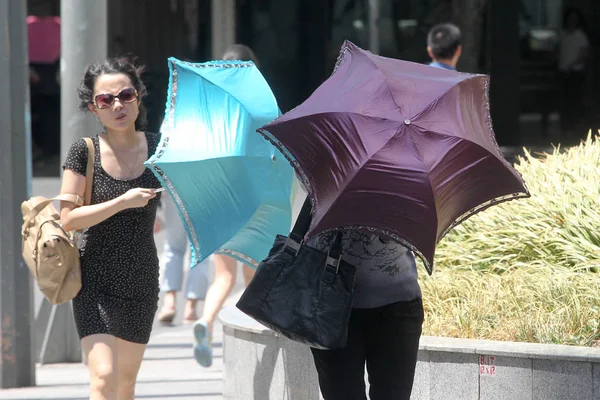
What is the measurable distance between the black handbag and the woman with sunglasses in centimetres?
89

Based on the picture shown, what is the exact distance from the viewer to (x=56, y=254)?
4.71m

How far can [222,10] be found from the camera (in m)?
16.0

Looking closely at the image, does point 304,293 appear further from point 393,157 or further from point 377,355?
point 393,157

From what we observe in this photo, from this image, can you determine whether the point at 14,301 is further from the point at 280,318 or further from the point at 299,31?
the point at 299,31

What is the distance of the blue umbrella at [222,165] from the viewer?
4.75 meters

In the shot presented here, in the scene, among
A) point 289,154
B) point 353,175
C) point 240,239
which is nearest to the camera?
point 353,175

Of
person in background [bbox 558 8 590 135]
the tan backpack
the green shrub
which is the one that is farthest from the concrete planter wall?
person in background [bbox 558 8 590 135]

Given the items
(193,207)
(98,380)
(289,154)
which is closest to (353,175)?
(289,154)

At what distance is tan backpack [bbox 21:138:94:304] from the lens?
4707 mm

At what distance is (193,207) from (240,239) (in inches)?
10.9

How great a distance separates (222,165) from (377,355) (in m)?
1.13

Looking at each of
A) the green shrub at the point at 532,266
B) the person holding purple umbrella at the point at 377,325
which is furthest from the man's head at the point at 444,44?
the person holding purple umbrella at the point at 377,325

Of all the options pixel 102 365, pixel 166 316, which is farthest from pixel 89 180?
pixel 166 316

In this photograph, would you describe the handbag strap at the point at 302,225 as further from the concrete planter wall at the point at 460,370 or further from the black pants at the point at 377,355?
the concrete planter wall at the point at 460,370
